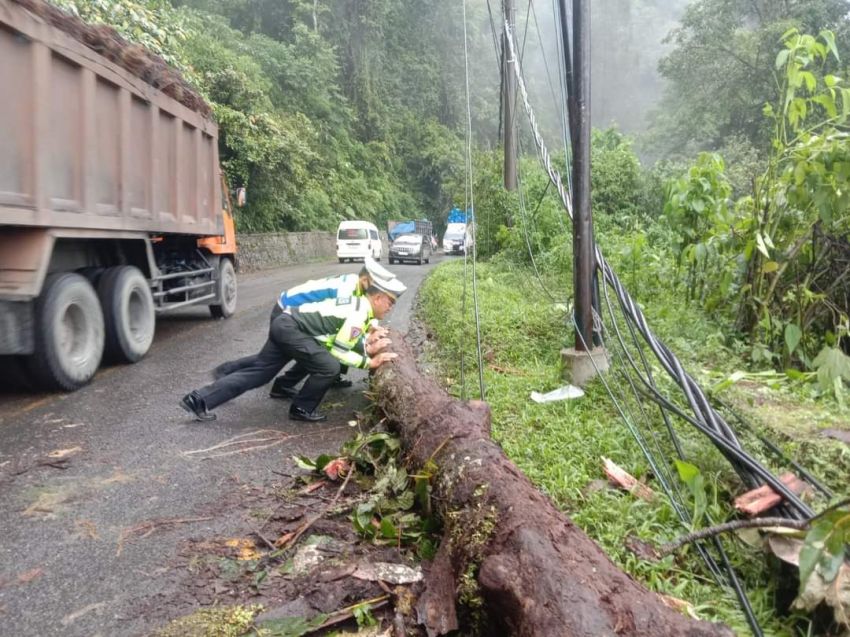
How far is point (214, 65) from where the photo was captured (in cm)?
1870

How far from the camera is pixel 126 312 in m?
6.59

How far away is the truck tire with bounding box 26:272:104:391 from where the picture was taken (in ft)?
17.3

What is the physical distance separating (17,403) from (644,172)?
1422 centimetres

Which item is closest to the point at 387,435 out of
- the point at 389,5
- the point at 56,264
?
the point at 56,264

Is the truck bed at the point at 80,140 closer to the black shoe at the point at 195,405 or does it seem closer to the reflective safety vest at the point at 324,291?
the black shoe at the point at 195,405

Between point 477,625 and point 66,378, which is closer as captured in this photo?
point 477,625

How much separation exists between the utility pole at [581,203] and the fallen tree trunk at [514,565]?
2.07 meters

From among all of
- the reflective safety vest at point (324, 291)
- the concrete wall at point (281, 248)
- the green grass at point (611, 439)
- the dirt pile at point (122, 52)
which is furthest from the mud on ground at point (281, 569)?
the concrete wall at point (281, 248)

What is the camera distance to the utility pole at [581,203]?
Result: 4.77 meters

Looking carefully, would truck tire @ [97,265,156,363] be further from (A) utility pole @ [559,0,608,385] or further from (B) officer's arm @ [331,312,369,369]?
(A) utility pole @ [559,0,608,385]

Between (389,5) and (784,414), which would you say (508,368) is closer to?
(784,414)

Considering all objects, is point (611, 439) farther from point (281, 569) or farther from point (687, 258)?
point (687, 258)

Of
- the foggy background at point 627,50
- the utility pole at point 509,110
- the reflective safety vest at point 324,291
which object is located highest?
the foggy background at point 627,50

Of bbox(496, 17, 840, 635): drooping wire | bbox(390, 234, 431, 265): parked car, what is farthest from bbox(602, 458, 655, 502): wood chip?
bbox(390, 234, 431, 265): parked car
